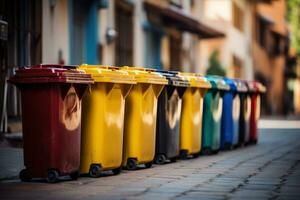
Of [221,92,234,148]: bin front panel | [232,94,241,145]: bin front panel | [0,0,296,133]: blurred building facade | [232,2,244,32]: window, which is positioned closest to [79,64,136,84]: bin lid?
[221,92,234,148]: bin front panel

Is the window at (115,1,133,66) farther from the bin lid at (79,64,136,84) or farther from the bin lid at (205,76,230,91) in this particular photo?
the bin lid at (79,64,136,84)

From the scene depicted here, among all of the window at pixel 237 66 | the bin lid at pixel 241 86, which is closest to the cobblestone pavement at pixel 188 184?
the bin lid at pixel 241 86

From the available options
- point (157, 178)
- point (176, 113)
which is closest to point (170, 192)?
point (157, 178)

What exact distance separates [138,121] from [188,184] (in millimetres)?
2083

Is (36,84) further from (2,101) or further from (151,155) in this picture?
(2,101)

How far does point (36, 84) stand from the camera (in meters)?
10.5

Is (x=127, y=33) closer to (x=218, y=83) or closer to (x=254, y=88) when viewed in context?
(x=254, y=88)

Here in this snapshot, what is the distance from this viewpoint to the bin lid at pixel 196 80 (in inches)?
574

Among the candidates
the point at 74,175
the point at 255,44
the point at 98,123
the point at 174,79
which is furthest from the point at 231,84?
the point at 255,44

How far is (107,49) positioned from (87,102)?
13.3 metres

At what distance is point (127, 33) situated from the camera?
27031mm

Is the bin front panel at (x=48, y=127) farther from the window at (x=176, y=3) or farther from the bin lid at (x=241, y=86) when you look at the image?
the window at (x=176, y=3)

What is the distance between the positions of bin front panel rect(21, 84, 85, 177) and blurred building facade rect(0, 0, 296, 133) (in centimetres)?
669

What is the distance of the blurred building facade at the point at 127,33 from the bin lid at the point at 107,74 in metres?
5.79
